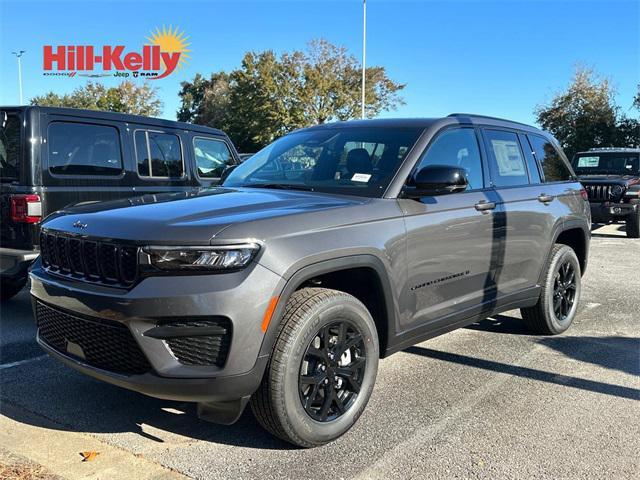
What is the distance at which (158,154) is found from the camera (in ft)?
23.1

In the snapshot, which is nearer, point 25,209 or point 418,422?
point 418,422

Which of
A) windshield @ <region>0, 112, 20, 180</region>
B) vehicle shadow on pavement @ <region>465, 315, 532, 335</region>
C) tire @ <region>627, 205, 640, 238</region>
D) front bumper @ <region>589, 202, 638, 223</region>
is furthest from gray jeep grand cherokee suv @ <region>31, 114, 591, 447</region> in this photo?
tire @ <region>627, 205, 640, 238</region>

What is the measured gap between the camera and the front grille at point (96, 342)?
9.12ft

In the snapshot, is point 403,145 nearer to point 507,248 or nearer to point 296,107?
point 507,248

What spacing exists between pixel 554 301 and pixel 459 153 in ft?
6.35

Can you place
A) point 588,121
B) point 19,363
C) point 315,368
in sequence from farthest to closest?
point 588,121 < point 19,363 < point 315,368

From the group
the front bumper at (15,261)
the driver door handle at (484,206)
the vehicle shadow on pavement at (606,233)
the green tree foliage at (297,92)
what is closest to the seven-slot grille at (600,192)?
the vehicle shadow on pavement at (606,233)

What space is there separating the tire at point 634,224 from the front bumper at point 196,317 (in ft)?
40.5

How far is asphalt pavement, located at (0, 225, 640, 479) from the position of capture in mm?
2979

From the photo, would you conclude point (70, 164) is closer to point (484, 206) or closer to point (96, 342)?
point (96, 342)

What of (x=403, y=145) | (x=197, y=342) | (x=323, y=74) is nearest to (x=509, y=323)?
(x=403, y=145)

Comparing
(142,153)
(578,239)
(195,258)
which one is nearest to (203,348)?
(195,258)

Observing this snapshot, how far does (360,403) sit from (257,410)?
0.68 metres

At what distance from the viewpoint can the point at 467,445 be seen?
321cm
